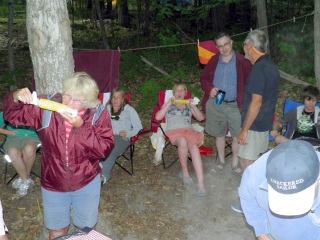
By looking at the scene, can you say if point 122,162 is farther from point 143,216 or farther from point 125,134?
point 143,216

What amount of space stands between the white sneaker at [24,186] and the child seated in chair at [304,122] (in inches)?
102

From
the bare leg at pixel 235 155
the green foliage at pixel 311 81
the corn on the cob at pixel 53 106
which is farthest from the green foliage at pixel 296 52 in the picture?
the corn on the cob at pixel 53 106

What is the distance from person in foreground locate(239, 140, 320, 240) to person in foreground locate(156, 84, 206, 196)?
7.66ft

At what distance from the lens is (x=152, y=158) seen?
17.2 feet

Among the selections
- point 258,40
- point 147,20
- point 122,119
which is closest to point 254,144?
point 258,40

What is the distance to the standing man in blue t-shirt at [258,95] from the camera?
3.53m

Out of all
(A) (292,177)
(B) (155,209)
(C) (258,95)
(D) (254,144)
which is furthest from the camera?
(B) (155,209)

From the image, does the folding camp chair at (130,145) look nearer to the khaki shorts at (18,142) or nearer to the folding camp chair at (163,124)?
the folding camp chair at (163,124)

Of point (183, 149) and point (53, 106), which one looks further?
point (183, 149)

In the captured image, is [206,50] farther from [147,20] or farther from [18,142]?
[147,20]

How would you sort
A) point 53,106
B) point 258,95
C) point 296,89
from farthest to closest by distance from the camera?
point 296,89
point 258,95
point 53,106

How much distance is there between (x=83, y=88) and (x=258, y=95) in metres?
1.58

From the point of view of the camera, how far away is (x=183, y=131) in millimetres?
4723

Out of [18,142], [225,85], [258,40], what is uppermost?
[258,40]
